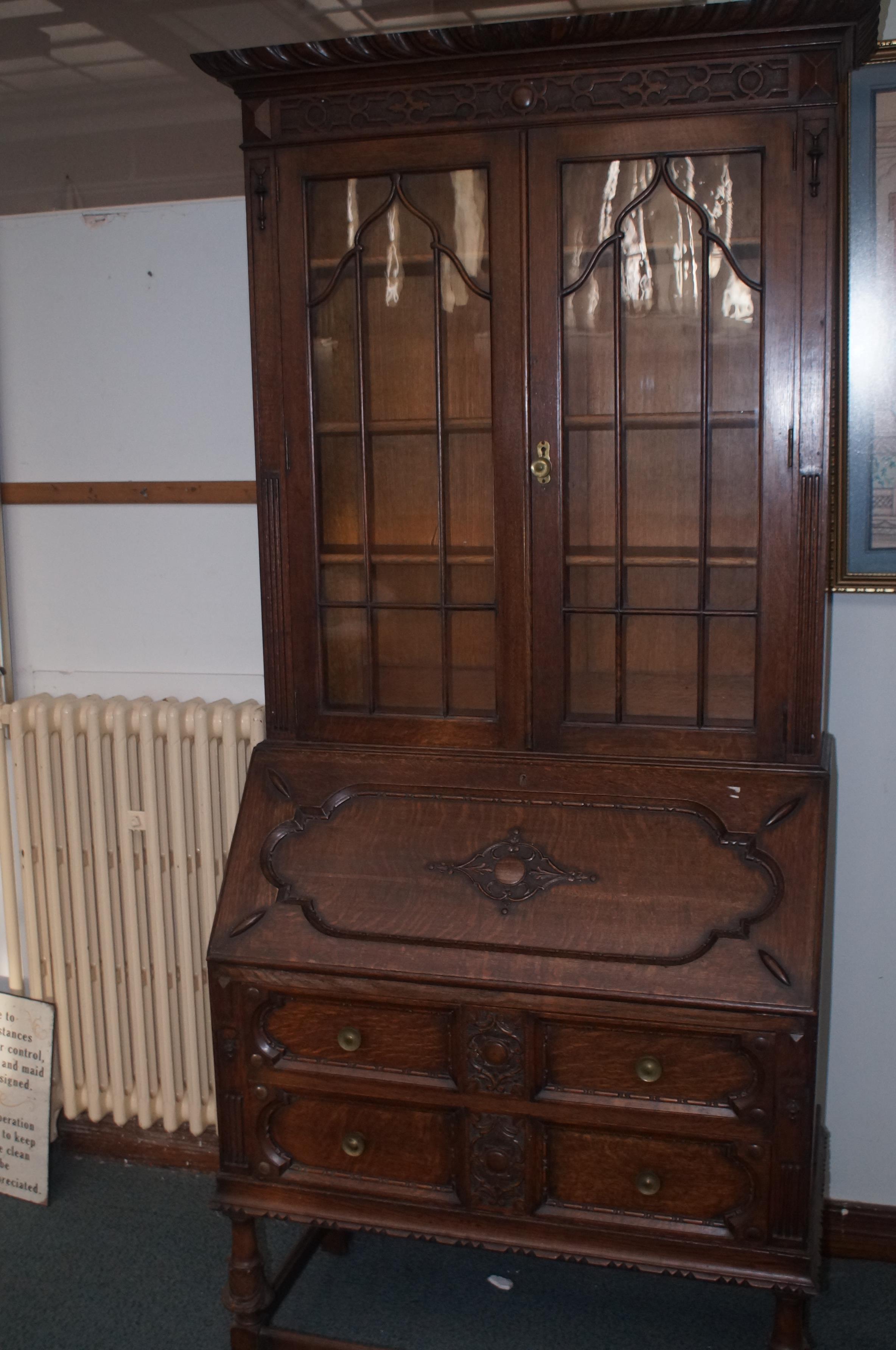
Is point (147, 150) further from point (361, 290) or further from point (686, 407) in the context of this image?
point (686, 407)

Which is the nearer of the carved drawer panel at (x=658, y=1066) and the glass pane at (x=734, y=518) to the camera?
the carved drawer panel at (x=658, y=1066)

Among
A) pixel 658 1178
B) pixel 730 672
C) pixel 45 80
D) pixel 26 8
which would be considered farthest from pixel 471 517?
pixel 26 8

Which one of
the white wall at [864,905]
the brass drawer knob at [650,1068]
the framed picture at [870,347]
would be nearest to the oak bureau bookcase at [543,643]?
the brass drawer knob at [650,1068]

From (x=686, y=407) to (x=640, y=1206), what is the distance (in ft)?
4.20

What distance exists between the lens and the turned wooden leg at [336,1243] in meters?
2.38

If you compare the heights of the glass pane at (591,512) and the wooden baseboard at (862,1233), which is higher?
the glass pane at (591,512)

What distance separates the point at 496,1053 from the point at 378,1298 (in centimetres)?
80

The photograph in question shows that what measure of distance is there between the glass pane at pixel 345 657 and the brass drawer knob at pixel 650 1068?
759 mm

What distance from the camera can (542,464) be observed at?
6.23 ft

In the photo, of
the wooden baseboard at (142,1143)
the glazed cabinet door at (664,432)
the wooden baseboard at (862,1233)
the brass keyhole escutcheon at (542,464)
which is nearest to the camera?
the glazed cabinet door at (664,432)

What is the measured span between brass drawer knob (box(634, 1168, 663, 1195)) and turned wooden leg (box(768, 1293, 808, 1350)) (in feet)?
0.82

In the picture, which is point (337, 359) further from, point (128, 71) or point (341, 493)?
point (128, 71)

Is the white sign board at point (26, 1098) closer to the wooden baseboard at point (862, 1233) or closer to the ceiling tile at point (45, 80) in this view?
the wooden baseboard at point (862, 1233)

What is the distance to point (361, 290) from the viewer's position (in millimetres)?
1944
